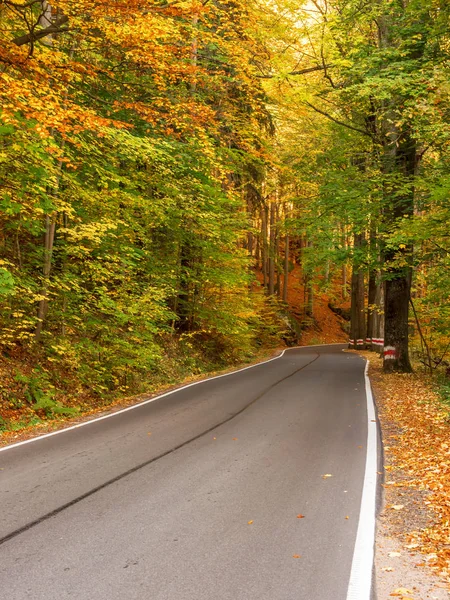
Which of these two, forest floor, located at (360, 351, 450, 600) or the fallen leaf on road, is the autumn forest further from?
the fallen leaf on road

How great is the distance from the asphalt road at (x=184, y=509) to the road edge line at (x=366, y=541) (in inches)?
2.8

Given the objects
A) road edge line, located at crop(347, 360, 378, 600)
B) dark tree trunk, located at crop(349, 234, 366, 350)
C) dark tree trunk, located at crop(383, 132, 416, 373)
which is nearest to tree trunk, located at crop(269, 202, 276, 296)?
dark tree trunk, located at crop(349, 234, 366, 350)

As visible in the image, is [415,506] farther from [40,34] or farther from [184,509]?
[40,34]

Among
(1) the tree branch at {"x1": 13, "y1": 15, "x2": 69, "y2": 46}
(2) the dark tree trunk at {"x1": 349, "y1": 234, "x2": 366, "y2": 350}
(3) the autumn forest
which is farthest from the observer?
(2) the dark tree trunk at {"x1": 349, "y1": 234, "x2": 366, "y2": 350}

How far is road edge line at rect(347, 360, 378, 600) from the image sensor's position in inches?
147

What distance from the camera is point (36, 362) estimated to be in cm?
1189

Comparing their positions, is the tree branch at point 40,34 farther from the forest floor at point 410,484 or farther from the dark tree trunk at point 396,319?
the dark tree trunk at point 396,319

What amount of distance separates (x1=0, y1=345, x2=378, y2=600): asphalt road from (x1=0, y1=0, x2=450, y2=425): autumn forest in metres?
3.62

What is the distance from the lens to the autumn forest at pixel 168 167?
9727mm

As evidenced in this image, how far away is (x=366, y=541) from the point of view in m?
4.53

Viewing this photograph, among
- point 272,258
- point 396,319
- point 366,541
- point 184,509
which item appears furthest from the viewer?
point 272,258

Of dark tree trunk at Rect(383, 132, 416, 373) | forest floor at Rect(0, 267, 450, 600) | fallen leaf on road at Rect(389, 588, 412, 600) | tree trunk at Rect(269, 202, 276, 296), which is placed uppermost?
tree trunk at Rect(269, 202, 276, 296)

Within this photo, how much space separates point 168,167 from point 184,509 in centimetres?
1258

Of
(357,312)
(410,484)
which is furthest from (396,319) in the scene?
(357,312)
